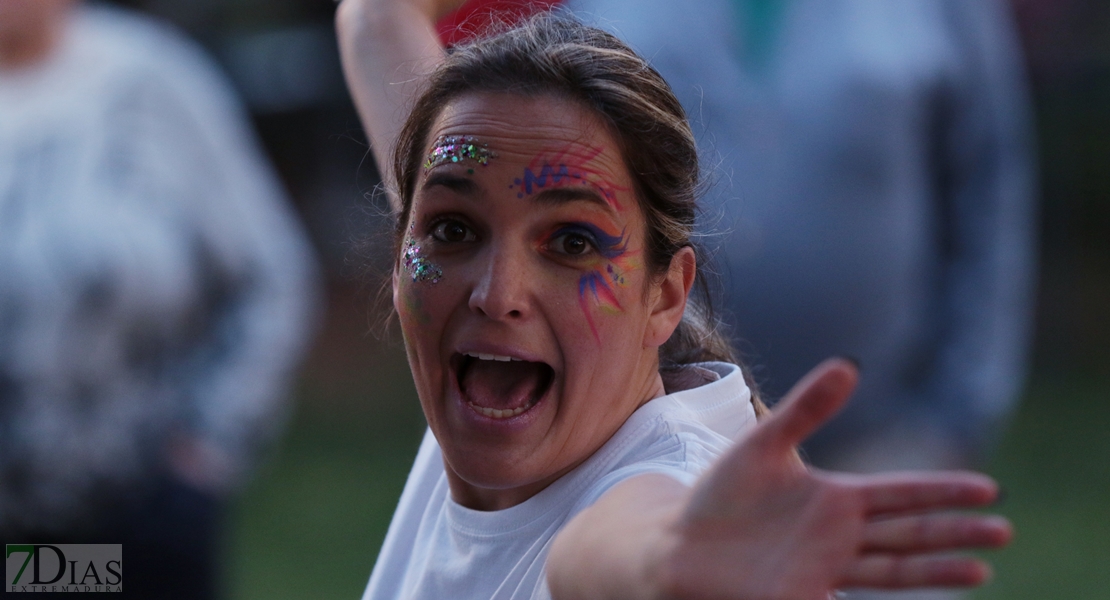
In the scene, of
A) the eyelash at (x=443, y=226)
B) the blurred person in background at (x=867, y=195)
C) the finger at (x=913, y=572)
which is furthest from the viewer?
the blurred person in background at (x=867, y=195)

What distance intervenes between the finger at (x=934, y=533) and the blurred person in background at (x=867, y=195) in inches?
92.5

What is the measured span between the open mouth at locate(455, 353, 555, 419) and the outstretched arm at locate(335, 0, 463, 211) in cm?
57

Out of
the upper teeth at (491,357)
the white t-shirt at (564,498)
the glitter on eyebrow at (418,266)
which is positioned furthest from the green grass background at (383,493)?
the upper teeth at (491,357)

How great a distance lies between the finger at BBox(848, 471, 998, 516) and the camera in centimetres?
119

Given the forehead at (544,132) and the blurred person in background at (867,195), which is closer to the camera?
the forehead at (544,132)

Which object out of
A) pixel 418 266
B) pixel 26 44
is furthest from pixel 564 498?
pixel 26 44

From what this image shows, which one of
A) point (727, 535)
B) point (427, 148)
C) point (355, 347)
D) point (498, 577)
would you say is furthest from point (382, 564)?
point (355, 347)

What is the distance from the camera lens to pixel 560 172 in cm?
177

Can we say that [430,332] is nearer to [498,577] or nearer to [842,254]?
[498,577]

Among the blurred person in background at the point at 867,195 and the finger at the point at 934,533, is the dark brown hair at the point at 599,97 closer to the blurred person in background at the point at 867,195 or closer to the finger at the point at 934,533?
the finger at the point at 934,533

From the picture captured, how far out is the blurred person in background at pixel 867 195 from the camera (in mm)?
3707

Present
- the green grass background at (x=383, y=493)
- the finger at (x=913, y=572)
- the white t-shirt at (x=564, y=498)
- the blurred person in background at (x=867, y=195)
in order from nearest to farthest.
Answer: the finger at (x=913, y=572)
the white t-shirt at (x=564, y=498)
the blurred person in background at (x=867, y=195)
the green grass background at (x=383, y=493)

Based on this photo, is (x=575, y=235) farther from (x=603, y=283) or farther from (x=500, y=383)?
(x=500, y=383)

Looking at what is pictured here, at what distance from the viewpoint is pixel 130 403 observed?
12.6 ft
